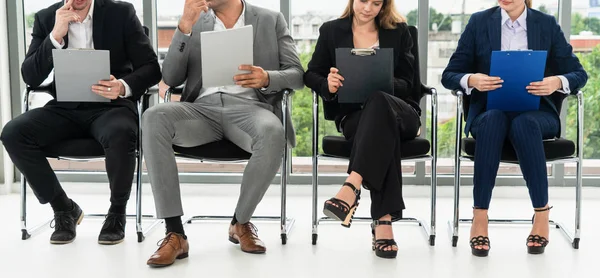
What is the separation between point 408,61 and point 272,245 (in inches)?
40.0

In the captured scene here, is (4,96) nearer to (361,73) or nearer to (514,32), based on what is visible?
(361,73)

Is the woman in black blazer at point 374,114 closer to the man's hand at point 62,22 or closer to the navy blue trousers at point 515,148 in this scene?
the navy blue trousers at point 515,148

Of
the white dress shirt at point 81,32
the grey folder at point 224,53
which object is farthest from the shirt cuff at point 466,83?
the white dress shirt at point 81,32

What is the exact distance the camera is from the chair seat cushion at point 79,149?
2811 millimetres

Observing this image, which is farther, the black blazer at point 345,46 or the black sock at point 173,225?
the black blazer at point 345,46

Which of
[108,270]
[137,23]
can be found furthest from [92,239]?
[137,23]

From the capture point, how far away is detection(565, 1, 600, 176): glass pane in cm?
393

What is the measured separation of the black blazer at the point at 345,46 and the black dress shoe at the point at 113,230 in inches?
40.4

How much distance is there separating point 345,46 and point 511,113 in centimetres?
78

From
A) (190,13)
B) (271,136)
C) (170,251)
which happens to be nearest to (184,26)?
(190,13)

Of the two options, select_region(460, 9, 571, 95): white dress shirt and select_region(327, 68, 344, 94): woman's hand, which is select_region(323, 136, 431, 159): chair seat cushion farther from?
select_region(460, 9, 571, 95): white dress shirt

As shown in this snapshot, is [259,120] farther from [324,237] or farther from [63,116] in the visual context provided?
[63,116]

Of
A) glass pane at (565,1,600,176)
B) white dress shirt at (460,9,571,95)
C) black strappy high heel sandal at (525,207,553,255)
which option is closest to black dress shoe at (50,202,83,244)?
black strappy high heel sandal at (525,207,553,255)

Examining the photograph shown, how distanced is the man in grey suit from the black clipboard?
31cm
